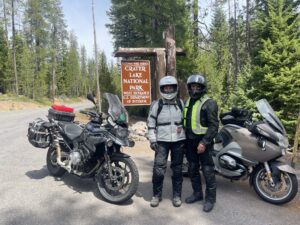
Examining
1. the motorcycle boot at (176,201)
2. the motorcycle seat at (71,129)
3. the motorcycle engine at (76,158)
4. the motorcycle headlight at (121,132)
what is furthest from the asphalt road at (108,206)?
the motorcycle headlight at (121,132)

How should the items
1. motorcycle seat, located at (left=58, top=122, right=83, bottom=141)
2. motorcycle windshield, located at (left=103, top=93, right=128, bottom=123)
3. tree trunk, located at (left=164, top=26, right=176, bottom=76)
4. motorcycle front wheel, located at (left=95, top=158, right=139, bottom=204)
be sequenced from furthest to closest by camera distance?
tree trunk, located at (left=164, top=26, right=176, bottom=76) < motorcycle seat, located at (left=58, top=122, right=83, bottom=141) < motorcycle windshield, located at (left=103, top=93, right=128, bottom=123) < motorcycle front wheel, located at (left=95, top=158, right=139, bottom=204)

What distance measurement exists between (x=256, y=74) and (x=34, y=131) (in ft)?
25.8

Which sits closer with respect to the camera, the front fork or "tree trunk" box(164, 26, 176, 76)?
the front fork

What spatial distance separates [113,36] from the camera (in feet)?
70.5

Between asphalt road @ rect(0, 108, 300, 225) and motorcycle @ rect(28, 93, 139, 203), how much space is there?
0.28 meters

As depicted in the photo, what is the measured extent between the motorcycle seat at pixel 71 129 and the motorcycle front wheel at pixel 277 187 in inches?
120

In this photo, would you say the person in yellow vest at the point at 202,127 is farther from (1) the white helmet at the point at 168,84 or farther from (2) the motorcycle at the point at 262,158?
(2) the motorcycle at the point at 262,158

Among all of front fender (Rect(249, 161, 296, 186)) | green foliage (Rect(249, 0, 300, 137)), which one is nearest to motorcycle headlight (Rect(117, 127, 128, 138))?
front fender (Rect(249, 161, 296, 186))

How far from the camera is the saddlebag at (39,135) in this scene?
197 inches

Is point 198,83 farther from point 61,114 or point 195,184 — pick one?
point 61,114

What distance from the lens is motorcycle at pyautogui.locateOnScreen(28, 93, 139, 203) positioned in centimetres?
397

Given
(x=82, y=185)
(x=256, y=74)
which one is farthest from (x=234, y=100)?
(x=82, y=185)

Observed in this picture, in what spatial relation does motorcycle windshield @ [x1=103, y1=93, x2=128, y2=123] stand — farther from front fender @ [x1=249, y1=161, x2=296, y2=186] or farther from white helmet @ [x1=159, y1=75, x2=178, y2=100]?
front fender @ [x1=249, y1=161, x2=296, y2=186]

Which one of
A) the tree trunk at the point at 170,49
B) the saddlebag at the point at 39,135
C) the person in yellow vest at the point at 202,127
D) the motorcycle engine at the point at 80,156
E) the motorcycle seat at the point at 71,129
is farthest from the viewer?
the tree trunk at the point at 170,49
